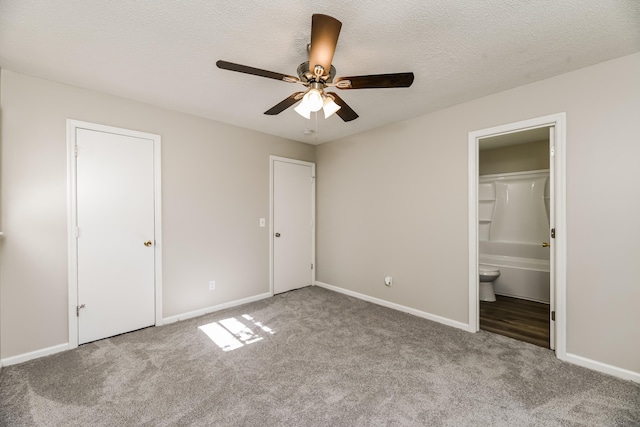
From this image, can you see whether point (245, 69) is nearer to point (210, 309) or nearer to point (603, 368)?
point (210, 309)

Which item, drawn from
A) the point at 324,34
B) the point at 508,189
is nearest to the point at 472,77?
the point at 324,34

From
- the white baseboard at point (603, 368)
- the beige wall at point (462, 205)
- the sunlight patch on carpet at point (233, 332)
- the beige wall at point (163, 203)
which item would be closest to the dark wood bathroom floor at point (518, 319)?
the white baseboard at point (603, 368)

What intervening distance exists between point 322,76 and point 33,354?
323 centimetres

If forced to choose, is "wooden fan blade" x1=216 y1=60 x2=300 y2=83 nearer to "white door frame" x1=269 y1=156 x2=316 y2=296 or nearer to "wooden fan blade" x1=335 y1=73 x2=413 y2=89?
"wooden fan blade" x1=335 y1=73 x2=413 y2=89

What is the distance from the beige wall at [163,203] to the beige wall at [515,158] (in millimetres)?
3023

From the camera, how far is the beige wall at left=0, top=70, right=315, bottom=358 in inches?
85.5

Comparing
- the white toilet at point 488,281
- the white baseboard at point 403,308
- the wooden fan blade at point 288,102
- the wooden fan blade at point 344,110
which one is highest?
the wooden fan blade at point 288,102

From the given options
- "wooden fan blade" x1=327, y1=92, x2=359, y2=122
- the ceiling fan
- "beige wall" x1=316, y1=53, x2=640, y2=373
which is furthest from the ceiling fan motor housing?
"beige wall" x1=316, y1=53, x2=640, y2=373

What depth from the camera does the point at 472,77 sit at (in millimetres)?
2260

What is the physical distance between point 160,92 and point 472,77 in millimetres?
2850

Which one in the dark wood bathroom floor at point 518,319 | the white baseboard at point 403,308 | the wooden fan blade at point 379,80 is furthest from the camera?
the white baseboard at point 403,308

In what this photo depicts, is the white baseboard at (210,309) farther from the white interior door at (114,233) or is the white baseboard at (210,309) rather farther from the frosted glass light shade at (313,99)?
the frosted glass light shade at (313,99)

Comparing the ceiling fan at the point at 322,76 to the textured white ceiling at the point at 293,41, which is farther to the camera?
the textured white ceiling at the point at 293,41

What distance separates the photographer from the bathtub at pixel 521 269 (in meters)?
3.69
